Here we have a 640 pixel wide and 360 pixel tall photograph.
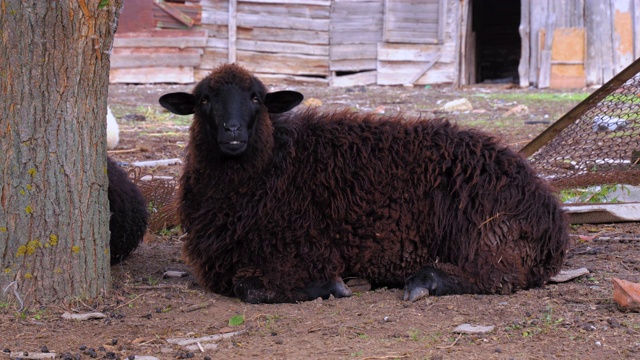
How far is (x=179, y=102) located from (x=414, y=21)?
1769 cm

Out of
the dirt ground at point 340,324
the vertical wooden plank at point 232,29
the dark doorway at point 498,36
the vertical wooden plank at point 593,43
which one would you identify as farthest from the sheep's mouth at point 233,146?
the dark doorway at point 498,36

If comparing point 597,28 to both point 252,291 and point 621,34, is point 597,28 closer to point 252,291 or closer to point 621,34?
point 621,34

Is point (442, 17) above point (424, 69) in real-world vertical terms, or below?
above

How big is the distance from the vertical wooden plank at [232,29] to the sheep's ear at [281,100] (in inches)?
665

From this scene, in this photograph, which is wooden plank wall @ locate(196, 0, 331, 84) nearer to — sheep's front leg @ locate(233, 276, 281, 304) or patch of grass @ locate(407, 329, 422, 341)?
sheep's front leg @ locate(233, 276, 281, 304)

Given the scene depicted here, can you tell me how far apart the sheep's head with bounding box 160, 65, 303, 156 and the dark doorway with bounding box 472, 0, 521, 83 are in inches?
928

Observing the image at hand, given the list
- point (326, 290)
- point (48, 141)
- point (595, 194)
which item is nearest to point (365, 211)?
point (326, 290)

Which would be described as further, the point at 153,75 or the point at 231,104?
the point at 153,75

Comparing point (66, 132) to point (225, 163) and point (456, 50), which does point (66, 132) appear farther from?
point (456, 50)

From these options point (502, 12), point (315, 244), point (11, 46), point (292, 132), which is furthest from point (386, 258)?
point (502, 12)

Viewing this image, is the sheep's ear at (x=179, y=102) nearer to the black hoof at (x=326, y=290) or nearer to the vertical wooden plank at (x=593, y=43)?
the black hoof at (x=326, y=290)

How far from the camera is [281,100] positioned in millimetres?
6074

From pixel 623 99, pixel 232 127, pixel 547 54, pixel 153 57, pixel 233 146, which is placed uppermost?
pixel 547 54

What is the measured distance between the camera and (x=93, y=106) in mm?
5117
